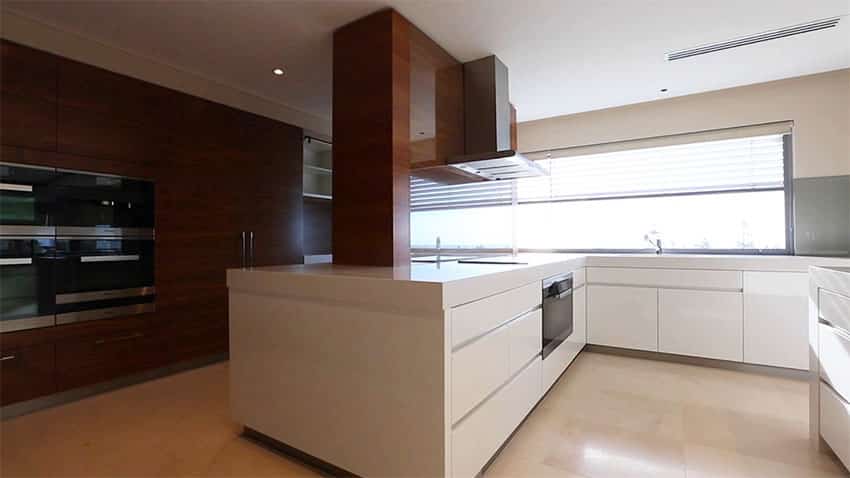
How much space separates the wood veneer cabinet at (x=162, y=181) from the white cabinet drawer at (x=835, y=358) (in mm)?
3700

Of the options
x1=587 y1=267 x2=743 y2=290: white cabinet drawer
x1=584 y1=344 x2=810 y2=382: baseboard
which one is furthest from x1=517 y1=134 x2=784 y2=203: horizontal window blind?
x1=584 y1=344 x2=810 y2=382: baseboard

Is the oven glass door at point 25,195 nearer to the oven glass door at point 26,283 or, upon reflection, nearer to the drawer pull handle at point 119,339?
the oven glass door at point 26,283

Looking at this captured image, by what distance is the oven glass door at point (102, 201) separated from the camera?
2.37 m

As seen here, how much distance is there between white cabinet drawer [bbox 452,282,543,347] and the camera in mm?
1395

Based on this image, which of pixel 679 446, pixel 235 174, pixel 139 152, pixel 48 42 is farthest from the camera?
pixel 235 174

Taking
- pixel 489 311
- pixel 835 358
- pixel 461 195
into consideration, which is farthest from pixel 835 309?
pixel 461 195

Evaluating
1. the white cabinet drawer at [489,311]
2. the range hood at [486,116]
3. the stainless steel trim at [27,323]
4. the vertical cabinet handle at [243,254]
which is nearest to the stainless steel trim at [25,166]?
the stainless steel trim at [27,323]

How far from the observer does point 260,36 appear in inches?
97.8

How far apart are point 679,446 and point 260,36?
3380mm

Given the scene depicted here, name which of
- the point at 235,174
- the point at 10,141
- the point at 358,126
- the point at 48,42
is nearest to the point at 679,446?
the point at 358,126

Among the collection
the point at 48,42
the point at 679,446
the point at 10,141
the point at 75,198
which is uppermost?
the point at 48,42

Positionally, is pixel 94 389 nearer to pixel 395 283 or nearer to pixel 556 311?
pixel 395 283

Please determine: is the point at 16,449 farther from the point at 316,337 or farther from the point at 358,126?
the point at 358,126

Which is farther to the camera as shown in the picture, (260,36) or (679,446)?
(260,36)
